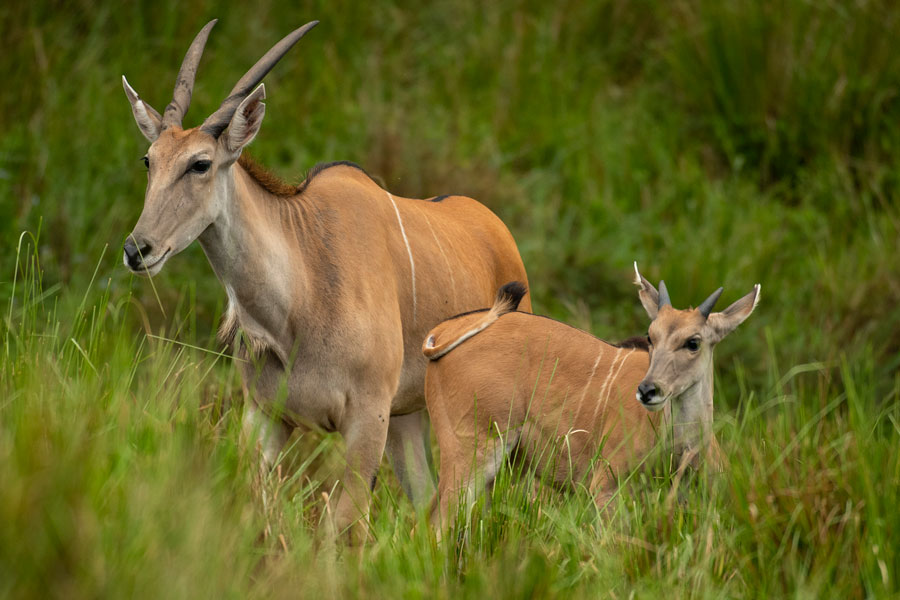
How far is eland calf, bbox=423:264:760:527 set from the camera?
15.4 ft

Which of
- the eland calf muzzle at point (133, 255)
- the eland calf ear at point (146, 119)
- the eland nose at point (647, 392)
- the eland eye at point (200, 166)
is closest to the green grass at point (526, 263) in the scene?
the eland calf muzzle at point (133, 255)

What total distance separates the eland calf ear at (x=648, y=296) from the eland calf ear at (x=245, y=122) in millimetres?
1660

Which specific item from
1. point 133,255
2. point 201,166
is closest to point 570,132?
point 201,166

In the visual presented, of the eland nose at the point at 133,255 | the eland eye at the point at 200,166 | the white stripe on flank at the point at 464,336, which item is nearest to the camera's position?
the eland nose at the point at 133,255

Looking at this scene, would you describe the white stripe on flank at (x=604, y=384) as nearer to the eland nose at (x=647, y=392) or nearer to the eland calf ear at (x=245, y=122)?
the eland nose at (x=647, y=392)

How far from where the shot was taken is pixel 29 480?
9.29 ft

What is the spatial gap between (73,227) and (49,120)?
125 centimetres

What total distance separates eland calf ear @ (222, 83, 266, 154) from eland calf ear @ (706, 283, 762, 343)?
194 cm

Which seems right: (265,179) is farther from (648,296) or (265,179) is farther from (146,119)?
(648,296)

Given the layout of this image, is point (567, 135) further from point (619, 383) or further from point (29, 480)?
point (29, 480)

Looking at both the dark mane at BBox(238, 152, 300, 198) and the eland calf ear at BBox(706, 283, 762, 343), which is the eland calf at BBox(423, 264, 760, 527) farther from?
the dark mane at BBox(238, 152, 300, 198)

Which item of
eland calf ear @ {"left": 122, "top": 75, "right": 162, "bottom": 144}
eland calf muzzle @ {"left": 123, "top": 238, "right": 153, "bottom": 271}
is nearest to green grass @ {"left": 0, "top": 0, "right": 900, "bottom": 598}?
eland calf muzzle @ {"left": 123, "top": 238, "right": 153, "bottom": 271}

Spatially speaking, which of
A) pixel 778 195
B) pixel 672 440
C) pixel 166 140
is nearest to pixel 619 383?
pixel 672 440

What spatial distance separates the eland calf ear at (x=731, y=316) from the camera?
479cm
